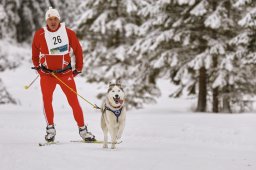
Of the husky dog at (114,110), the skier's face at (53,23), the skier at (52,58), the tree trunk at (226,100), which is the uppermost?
the skier's face at (53,23)

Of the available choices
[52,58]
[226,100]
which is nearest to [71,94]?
[52,58]

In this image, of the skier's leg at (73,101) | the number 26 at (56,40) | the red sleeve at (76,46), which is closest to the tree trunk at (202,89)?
the red sleeve at (76,46)

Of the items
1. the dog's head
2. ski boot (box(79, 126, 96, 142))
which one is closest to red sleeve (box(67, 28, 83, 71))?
ski boot (box(79, 126, 96, 142))

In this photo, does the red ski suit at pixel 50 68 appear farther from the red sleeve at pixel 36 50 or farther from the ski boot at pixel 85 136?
the ski boot at pixel 85 136

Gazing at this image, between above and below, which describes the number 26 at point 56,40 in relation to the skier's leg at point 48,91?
above

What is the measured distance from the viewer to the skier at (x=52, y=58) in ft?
27.0

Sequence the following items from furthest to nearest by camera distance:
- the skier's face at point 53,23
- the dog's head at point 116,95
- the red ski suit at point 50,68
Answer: the red ski suit at point 50,68
the skier's face at point 53,23
the dog's head at point 116,95

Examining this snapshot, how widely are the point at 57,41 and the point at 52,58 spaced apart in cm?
33

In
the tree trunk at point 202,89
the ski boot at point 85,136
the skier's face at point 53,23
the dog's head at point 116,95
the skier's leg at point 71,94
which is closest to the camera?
the dog's head at point 116,95

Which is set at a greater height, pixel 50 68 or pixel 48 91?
pixel 50 68

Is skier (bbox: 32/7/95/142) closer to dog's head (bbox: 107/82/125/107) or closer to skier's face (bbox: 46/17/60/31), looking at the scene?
skier's face (bbox: 46/17/60/31)

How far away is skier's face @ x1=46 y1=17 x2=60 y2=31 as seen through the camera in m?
8.19

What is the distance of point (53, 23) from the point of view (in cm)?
820

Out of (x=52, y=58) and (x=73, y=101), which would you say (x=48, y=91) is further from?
(x=52, y=58)
